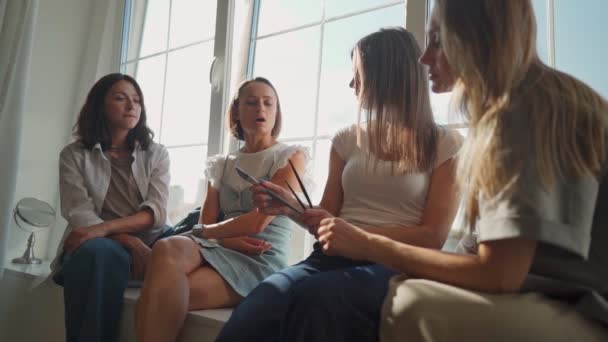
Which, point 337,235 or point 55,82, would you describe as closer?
point 337,235

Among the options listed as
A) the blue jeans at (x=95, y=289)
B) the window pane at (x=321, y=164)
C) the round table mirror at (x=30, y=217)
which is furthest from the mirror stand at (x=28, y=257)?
the window pane at (x=321, y=164)

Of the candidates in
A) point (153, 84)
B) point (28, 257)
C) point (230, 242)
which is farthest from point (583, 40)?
A: point (28, 257)

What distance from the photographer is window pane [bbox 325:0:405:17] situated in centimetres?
181

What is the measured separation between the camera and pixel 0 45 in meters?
2.28

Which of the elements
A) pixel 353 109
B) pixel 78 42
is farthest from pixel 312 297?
pixel 78 42

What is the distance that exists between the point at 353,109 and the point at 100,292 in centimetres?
104

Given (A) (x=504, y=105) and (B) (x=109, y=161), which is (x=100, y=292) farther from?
(A) (x=504, y=105)

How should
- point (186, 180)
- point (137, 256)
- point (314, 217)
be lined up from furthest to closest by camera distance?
point (186, 180)
point (137, 256)
point (314, 217)

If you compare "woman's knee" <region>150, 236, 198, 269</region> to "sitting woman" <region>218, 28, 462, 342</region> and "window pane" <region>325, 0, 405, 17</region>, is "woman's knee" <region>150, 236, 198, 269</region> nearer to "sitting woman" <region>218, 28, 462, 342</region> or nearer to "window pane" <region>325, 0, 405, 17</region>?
"sitting woman" <region>218, 28, 462, 342</region>

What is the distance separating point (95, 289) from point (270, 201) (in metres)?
0.65

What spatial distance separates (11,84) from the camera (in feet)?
7.34

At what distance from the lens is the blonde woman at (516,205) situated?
2.08 ft

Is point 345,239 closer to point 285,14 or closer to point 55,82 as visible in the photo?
point 285,14

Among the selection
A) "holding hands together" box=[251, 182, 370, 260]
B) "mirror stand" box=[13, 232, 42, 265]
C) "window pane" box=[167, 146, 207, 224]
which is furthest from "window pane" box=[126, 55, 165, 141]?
"holding hands together" box=[251, 182, 370, 260]
